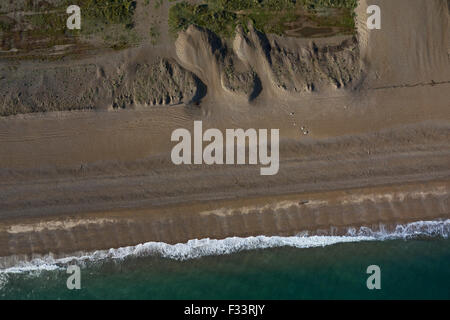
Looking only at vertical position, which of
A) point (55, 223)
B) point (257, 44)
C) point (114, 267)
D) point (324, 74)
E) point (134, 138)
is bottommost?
point (114, 267)

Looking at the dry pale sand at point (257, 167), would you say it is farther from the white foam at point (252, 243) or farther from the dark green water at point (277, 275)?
the dark green water at point (277, 275)

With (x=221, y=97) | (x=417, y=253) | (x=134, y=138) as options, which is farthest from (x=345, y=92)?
(x=134, y=138)

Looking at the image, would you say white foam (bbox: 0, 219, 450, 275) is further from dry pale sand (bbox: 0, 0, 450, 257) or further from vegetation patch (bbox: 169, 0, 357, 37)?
vegetation patch (bbox: 169, 0, 357, 37)

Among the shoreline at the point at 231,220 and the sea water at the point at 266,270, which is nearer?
the shoreline at the point at 231,220

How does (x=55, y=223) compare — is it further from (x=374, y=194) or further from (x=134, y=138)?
(x=374, y=194)

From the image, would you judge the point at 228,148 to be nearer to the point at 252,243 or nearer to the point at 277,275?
the point at 252,243

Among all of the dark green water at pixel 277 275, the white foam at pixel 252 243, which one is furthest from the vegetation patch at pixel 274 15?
the dark green water at pixel 277 275
